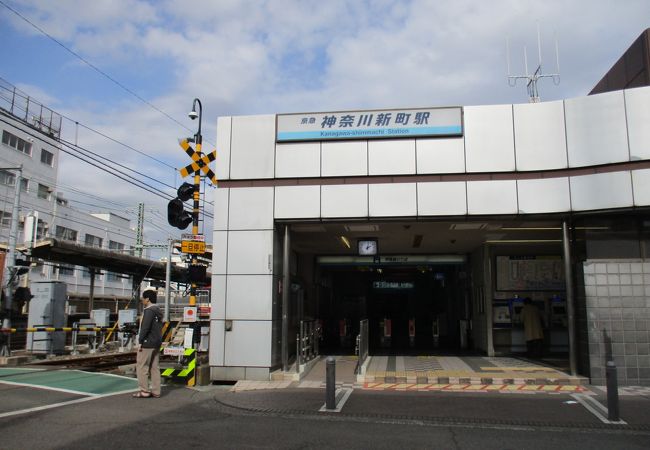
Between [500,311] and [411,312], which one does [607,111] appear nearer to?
[500,311]

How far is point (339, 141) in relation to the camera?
11.9m

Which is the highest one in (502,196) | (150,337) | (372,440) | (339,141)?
(339,141)

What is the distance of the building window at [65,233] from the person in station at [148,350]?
140ft

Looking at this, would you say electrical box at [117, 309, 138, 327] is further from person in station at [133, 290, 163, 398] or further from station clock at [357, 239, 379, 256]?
person in station at [133, 290, 163, 398]

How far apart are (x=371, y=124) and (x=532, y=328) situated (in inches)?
289

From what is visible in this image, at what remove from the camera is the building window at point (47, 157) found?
150 feet

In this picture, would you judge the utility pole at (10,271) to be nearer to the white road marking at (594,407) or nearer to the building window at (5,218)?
the white road marking at (594,407)

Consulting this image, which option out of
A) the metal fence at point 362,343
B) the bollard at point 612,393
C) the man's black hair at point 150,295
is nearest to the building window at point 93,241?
the metal fence at point 362,343

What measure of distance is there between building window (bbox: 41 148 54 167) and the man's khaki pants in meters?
42.8

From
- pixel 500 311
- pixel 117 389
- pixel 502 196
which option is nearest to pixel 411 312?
pixel 500 311

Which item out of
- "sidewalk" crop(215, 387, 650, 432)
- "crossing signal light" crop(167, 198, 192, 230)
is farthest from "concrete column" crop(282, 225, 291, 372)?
"crossing signal light" crop(167, 198, 192, 230)

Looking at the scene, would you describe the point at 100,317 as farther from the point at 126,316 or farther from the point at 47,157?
the point at 47,157

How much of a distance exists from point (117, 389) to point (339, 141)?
22.3ft

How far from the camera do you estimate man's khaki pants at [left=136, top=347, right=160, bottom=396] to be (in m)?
9.24
